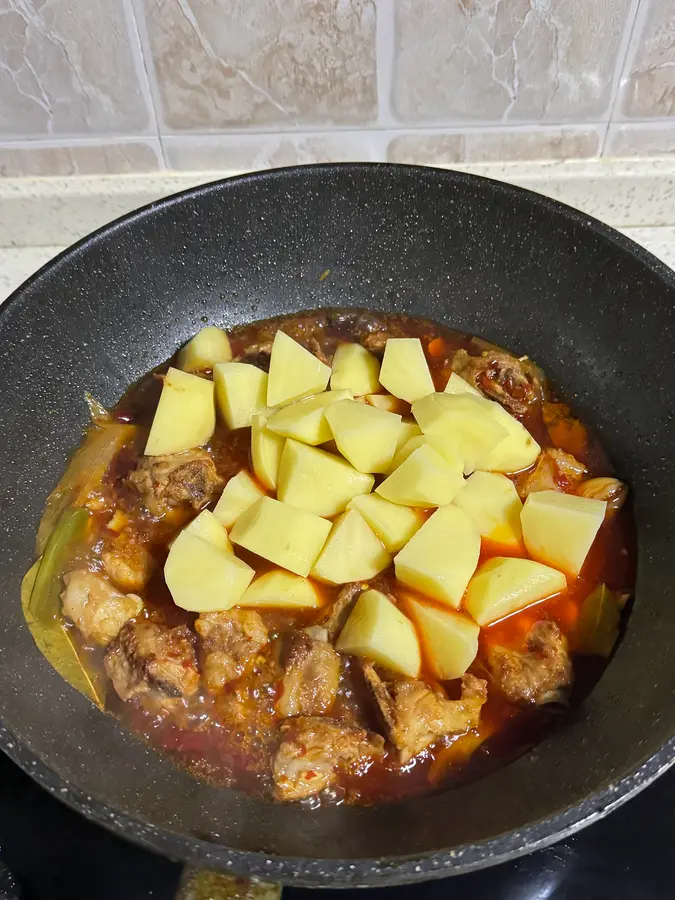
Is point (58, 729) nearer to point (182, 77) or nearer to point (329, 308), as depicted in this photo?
point (329, 308)

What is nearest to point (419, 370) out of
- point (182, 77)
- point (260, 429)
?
point (260, 429)

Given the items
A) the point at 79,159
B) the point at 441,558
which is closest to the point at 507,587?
the point at 441,558

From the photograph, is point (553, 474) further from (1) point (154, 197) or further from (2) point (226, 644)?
(1) point (154, 197)

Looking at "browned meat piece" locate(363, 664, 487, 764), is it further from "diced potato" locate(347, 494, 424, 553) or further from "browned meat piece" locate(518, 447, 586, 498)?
"browned meat piece" locate(518, 447, 586, 498)

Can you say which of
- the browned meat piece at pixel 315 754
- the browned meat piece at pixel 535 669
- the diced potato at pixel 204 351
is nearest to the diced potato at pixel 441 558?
the browned meat piece at pixel 535 669

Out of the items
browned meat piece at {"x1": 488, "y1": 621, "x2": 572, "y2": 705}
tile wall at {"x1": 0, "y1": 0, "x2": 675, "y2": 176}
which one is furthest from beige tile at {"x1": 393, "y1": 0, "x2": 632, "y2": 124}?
browned meat piece at {"x1": 488, "y1": 621, "x2": 572, "y2": 705}

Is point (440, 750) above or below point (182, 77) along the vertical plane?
below
